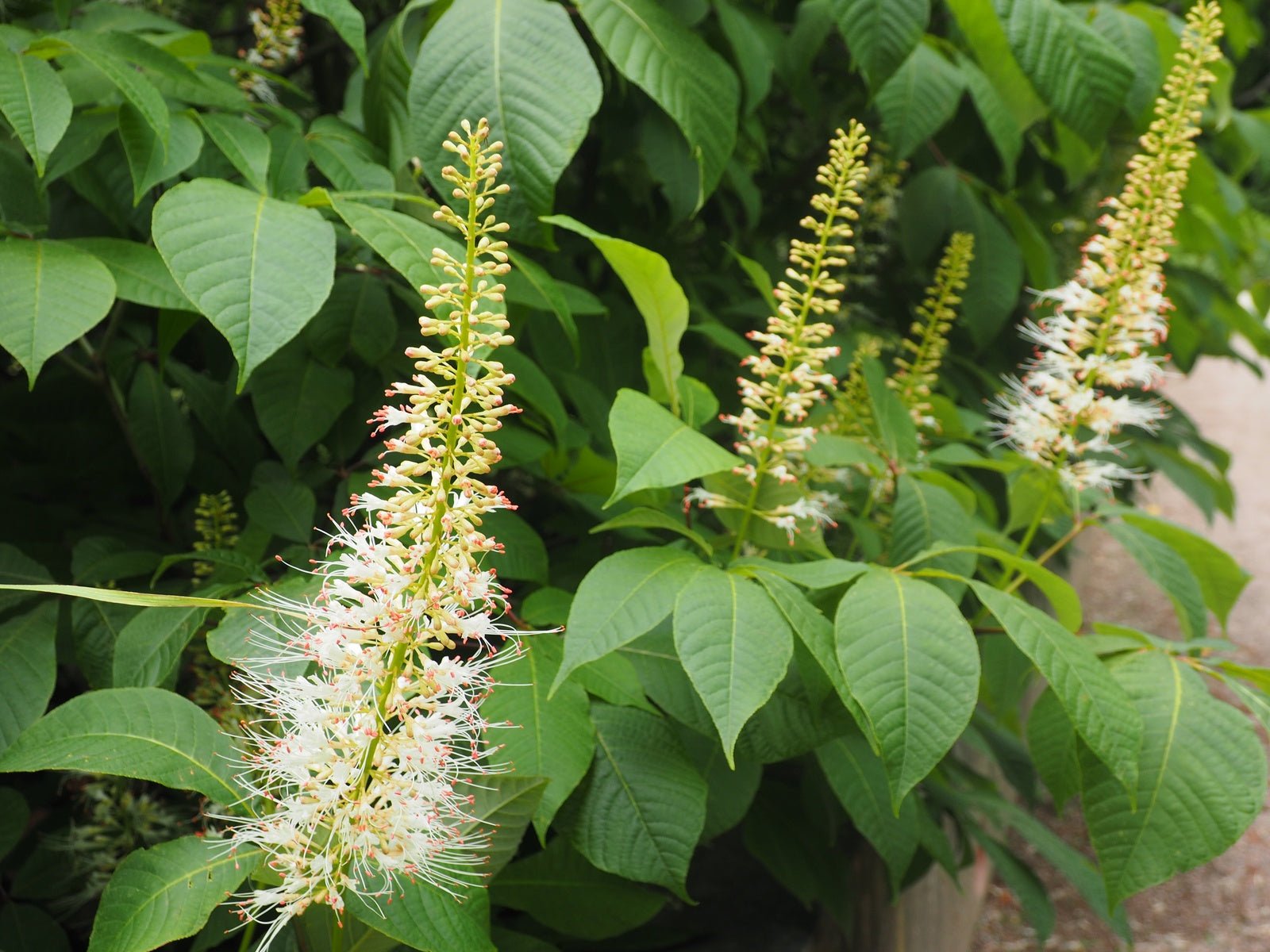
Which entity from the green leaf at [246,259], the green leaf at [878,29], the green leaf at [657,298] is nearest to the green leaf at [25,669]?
the green leaf at [246,259]

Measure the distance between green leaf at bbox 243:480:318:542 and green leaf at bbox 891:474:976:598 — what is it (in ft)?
2.86

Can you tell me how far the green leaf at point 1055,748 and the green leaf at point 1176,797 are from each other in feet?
0.08

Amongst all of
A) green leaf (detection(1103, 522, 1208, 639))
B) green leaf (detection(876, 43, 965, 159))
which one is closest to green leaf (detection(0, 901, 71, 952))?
green leaf (detection(1103, 522, 1208, 639))

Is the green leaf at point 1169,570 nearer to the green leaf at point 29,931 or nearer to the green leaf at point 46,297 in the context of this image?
the green leaf at point 46,297

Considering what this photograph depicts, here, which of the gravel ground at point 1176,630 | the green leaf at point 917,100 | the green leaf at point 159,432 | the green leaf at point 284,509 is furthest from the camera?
the gravel ground at point 1176,630

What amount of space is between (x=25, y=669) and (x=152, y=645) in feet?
0.49

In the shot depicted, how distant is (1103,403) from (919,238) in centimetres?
82

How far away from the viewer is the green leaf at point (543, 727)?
4.04ft

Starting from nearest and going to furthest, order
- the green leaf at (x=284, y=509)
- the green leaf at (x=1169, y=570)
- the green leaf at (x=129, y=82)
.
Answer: the green leaf at (x=129, y=82)
the green leaf at (x=284, y=509)
the green leaf at (x=1169, y=570)

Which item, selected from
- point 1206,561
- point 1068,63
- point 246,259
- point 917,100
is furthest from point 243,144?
point 1206,561

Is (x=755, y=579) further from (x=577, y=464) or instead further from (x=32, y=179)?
(x=32, y=179)

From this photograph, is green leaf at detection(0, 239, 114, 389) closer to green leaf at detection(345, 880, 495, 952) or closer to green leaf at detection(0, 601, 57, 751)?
green leaf at detection(0, 601, 57, 751)

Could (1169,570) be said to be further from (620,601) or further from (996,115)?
(620,601)

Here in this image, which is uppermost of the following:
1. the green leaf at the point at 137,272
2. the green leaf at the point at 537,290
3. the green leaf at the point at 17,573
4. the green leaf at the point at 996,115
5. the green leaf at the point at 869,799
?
the green leaf at the point at 996,115
